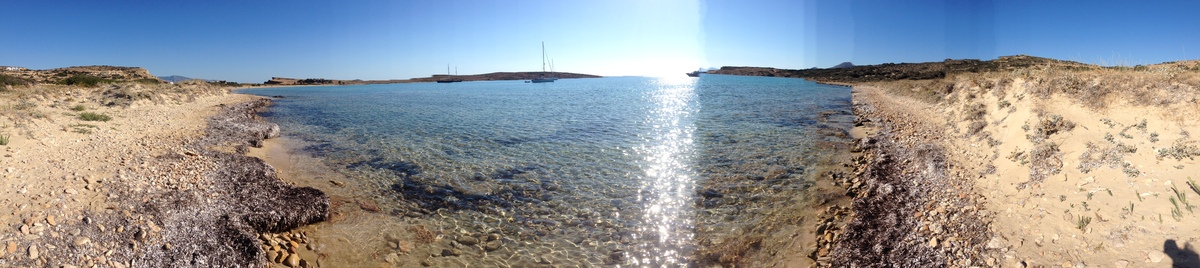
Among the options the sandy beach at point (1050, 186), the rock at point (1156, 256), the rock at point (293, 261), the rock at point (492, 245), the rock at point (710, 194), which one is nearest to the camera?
the rock at point (1156, 256)

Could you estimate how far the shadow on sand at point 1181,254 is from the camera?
541 cm

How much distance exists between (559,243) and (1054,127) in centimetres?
1341

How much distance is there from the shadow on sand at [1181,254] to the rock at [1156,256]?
0.23ft

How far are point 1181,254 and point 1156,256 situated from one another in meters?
0.25

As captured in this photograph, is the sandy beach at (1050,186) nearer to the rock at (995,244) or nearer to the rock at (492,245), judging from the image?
the rock at (995,244)

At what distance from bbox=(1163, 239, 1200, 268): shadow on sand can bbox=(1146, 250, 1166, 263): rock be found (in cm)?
7

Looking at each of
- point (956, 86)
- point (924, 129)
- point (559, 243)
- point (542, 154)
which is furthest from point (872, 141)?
point (559, 243)

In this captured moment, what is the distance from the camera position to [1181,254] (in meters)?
5.58

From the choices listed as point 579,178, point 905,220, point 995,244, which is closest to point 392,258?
point 579,178

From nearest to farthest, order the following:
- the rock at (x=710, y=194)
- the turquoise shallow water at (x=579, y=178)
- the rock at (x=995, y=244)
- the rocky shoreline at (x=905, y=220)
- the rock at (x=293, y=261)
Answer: the rock at (x=995, y=244)
the rocky shoreline at (x=905, y=220)
the rock at (x=293, y=261)
the turquoise shallow water at (x=579, y=178)
the rock at (x=710, y=194)

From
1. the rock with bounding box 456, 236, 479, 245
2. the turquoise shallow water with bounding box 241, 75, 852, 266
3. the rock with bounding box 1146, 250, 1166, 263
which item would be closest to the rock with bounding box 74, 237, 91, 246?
the turquoise shallow water with bounding box 241, 75, 852, 266

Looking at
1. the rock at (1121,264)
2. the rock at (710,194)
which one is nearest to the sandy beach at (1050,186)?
the rock at (1121,264)

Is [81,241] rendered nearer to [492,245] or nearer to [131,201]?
[131,201]

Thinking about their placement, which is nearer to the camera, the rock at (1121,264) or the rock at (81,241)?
the rock at (1121,264)
